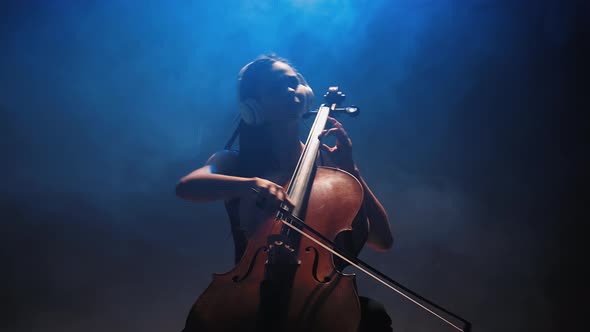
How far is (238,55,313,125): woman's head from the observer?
1364 mm

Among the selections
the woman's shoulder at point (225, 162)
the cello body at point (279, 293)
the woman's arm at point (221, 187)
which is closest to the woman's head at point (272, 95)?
the woman's shoulder at point (225, 162)

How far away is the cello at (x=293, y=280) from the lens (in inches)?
31.0

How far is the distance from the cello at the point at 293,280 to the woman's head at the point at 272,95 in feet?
1.21

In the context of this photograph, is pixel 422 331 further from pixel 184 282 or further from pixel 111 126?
pixel 111 126

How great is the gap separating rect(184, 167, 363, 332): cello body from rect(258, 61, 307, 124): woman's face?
1.73 ft

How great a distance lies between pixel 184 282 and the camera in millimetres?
2365

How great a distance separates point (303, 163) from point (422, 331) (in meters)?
1.63

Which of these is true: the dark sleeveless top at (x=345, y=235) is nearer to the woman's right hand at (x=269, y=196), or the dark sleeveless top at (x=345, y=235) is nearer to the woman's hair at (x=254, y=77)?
the woman's right hand at (x=269, y=196)

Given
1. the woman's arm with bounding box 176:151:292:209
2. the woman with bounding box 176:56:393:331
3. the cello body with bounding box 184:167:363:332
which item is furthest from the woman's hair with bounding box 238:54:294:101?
the cello body with bounding box 184:167:363:332

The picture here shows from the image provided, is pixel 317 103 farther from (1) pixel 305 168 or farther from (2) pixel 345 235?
(2) pixel 345 235

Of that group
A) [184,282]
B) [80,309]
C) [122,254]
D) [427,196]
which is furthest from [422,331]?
[80,309]

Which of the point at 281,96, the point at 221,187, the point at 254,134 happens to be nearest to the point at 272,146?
the point at 254,134

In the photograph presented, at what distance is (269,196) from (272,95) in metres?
0.52

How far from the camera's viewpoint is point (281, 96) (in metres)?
1.36
